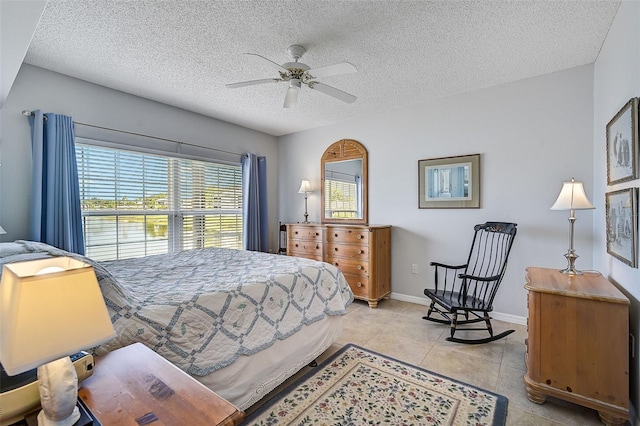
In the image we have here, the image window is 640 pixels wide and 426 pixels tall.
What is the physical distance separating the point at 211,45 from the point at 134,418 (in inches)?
96.9

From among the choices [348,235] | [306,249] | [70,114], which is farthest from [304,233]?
[70,114]

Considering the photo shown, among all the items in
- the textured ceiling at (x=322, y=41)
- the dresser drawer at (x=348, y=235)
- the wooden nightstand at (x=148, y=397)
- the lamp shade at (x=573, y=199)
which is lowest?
the wooden nightstand at (x=148, y=397)

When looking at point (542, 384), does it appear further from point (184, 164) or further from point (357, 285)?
point (184, 164)

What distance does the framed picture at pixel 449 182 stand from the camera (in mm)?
3299

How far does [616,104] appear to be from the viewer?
2014 millimetres

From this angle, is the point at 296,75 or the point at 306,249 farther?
the point at 306,249

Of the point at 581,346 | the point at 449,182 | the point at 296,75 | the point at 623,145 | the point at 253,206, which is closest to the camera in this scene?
the point at 581,346

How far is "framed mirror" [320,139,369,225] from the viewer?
4.16 metres

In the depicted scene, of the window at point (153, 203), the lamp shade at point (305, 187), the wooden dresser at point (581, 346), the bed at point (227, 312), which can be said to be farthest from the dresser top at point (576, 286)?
the window at point (153, 203)

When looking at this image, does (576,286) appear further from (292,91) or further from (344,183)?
(344,183)

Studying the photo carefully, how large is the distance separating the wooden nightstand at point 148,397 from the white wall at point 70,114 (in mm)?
2463

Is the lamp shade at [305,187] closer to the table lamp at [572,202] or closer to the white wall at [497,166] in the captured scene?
the white wall at [497,166]

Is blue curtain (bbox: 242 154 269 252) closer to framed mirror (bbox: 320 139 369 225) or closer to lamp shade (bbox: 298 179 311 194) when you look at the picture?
lamp shade (bbox: 298 179 311 194)

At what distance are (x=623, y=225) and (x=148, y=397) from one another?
2.57 m
